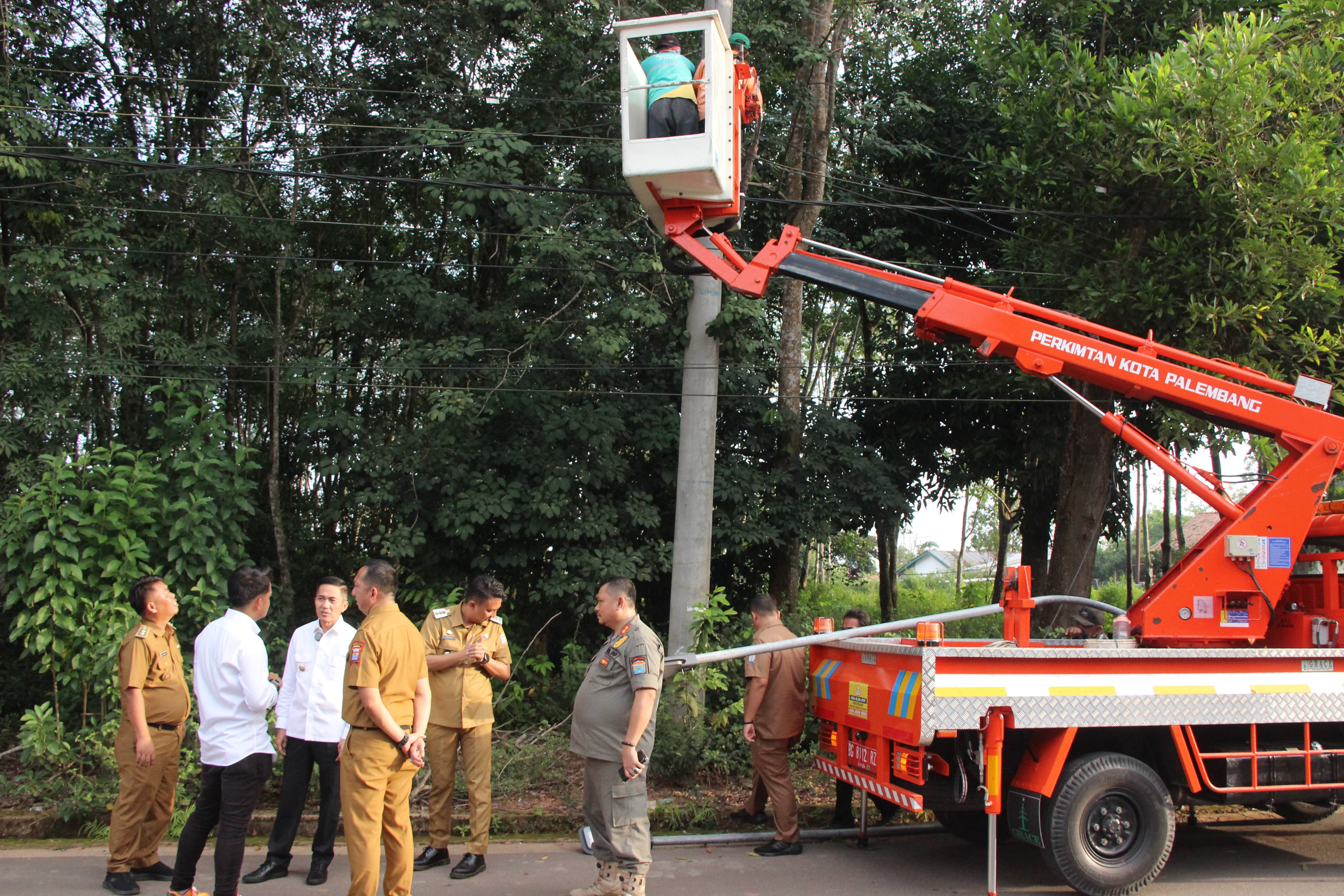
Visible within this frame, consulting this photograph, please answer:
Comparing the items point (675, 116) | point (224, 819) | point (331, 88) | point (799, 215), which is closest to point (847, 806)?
point (224, 819)

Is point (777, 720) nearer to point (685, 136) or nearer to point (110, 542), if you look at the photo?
point (685, 136)

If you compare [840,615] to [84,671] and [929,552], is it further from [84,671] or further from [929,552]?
[929,552]

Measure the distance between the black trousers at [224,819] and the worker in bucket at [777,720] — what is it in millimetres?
3022

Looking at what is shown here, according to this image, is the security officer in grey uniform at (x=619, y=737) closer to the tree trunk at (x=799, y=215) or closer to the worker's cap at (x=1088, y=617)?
the tree trunk at (x=799, y=215)

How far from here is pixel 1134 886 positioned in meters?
5.76

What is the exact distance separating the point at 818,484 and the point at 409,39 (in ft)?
22.5

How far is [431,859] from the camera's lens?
621 centimetres

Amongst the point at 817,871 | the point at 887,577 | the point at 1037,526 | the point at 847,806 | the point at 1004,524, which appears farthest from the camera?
the point at 1004,524

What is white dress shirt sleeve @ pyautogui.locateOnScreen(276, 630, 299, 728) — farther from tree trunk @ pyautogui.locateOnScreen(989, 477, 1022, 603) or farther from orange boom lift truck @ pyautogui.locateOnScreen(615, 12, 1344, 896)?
tree trunk @ pyautogui.locateOnScreen(989, 477, 1022, 603)

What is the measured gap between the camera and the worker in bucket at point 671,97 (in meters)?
6.05

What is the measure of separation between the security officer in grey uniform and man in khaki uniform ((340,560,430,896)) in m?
0.91

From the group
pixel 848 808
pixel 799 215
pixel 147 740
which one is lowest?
pixel 848 808

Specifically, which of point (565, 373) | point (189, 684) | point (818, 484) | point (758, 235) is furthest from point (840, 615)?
point (189, 684)

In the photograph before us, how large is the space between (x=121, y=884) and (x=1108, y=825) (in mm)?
5721
